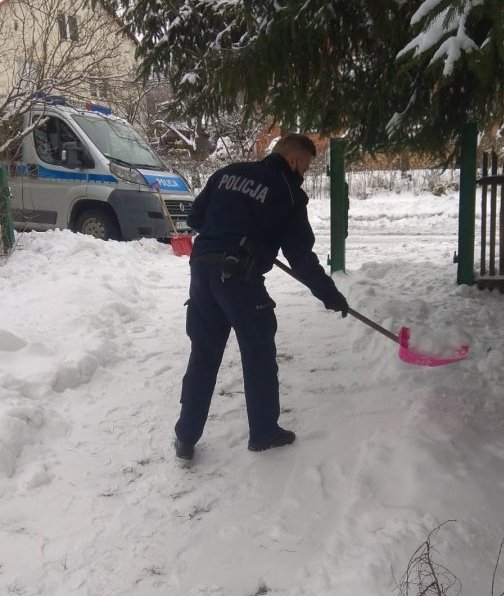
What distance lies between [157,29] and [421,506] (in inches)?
145

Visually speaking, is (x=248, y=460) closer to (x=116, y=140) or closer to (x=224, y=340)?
(x=224, y=340)

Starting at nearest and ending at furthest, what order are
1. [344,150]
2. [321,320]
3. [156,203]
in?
[344,150]
[321,320]
[156,203]

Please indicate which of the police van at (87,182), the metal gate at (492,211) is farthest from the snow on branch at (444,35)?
the police van at (87,182)

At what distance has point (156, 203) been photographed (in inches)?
362

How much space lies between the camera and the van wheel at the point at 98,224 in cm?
902

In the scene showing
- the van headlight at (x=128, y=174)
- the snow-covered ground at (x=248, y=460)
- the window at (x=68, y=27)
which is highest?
the window at (x=68, y=27)

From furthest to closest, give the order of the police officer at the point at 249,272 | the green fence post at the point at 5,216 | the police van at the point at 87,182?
1. the police van at the point at 87,182
2. the green fence post at the point at 5,216
3. the police officer at the point at 249,272

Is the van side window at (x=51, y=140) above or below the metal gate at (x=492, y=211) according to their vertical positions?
above

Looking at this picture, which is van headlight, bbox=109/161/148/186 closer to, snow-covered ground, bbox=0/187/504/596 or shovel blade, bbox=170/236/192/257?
shovel blade, bbox=170/236/192/257

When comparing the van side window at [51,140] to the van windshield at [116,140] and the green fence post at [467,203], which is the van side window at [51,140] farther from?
the green fence post at [467,203]

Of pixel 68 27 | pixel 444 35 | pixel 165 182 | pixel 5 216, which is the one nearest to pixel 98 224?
pixel 165 182

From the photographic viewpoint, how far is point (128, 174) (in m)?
8.95

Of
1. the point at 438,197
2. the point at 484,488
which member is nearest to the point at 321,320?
the point at 484,488

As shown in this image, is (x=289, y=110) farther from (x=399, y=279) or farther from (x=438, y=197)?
(x=438, y=197)
